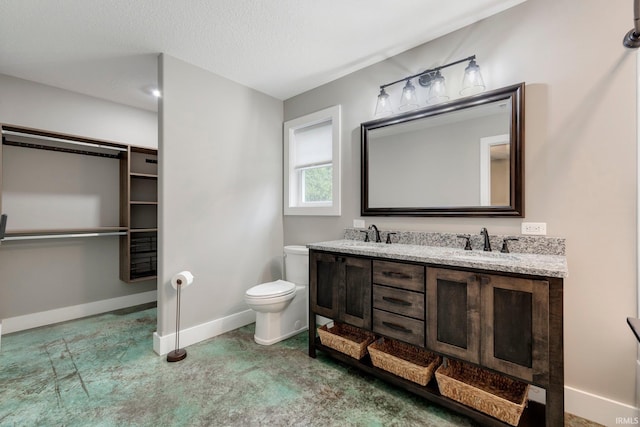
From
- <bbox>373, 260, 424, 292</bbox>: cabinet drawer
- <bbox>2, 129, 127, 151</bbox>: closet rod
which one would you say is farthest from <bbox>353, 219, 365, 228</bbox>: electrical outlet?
<bbox>2, 129, 127, 151</bbox>: closet rod

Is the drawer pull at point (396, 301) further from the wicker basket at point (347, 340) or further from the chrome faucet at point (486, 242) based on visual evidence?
the chrome faucet at point (486, 242)

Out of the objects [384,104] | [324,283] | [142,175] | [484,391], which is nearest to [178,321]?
[324,283]

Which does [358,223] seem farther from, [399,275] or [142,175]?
[142,175]

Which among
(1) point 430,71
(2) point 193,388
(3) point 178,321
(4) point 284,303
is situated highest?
(1) point 430,71

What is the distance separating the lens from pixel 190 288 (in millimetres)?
2680

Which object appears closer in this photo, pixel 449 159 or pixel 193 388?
pixel 193 388

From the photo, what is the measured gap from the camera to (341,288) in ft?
7.16

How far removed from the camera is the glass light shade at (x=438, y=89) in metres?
2.18

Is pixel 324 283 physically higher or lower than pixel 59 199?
lower

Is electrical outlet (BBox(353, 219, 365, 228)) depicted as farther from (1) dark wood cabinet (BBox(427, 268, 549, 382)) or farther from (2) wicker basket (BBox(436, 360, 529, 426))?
(2) wicker basket (BBox(436, 360, 529, 426))

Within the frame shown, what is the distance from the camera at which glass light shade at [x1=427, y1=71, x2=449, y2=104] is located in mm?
2182

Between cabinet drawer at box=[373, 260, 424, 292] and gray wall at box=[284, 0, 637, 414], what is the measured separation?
70 centimetres

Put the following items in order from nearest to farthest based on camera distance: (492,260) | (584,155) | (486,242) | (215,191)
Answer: (492,260) < (584,155) < (486,242) < (215,191)

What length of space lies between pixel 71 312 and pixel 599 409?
4759 millimetres
